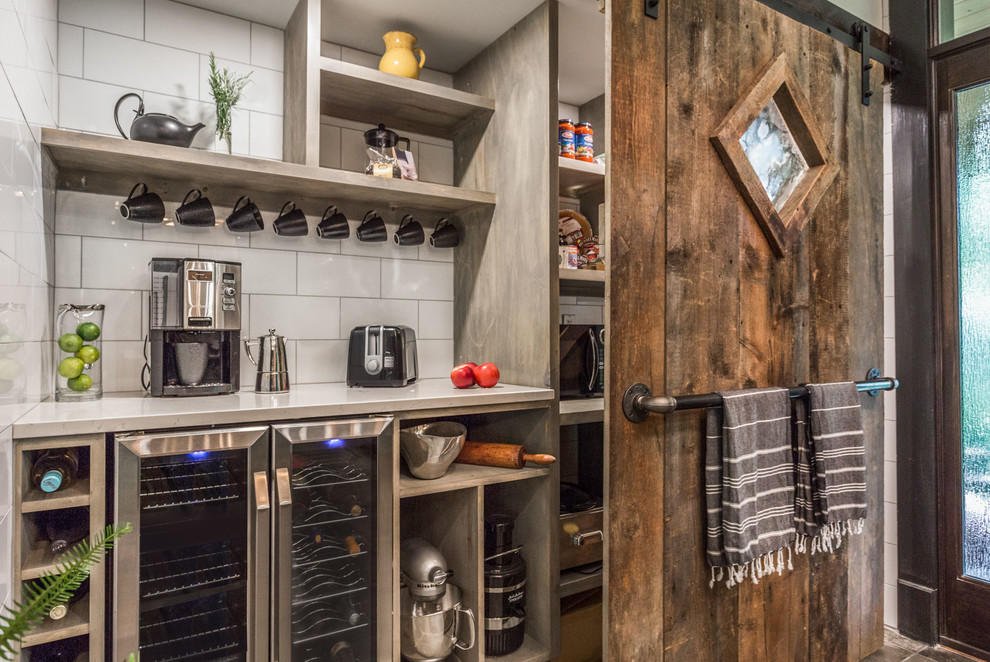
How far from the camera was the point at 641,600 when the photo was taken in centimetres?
147

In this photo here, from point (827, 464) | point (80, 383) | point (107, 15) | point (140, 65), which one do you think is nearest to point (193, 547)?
point (80, 383)

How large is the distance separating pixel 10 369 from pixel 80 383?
1.62 feet

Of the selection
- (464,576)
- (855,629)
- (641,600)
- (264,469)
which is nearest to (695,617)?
(641,600)

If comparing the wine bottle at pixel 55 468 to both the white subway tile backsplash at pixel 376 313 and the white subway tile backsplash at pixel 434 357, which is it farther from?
the white subway tile backsplash at pixel 434 357

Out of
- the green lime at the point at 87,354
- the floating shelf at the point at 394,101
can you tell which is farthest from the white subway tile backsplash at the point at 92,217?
the floating shelf at the point at 394,101

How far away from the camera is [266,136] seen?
199 cm

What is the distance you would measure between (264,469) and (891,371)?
7.46 ft

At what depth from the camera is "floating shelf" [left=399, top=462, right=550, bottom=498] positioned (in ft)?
5.41

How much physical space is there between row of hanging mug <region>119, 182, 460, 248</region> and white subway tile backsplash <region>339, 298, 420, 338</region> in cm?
23

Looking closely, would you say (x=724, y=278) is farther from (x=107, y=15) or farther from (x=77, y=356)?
(x=107, y=15)

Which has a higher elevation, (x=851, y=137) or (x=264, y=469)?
(x=851, y=137)

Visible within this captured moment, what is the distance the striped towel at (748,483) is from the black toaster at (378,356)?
3.19 ft

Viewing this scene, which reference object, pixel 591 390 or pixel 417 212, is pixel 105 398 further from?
pixel 591 390

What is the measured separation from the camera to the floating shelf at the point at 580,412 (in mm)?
1967
